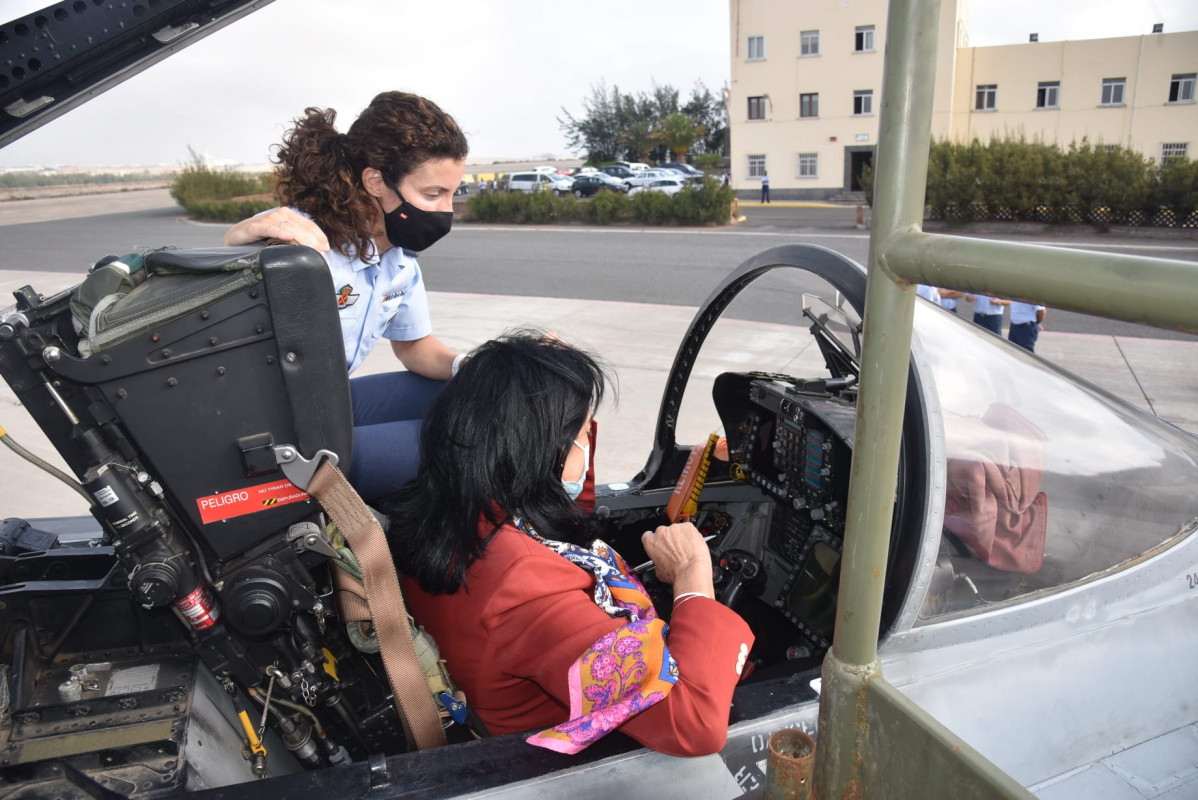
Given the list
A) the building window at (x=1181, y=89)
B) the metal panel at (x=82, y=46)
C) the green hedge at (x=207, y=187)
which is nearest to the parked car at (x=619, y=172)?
the green hedge at (x=207, y=187)

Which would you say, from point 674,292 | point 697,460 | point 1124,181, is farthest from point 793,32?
point 697,460

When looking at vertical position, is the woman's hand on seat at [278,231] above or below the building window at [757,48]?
below

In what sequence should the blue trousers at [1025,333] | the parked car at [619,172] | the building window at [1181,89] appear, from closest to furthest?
the blue trousers at [1025,333], the building window at [1181,89], the parked car at [619,172]

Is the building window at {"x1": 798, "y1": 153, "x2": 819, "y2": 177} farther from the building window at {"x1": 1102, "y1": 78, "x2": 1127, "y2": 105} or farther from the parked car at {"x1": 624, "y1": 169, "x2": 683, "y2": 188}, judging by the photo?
the building window at {"x1": 1102, "y1": 78, "x2": 1127, "y2": 105}

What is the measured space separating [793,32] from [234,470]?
32048 millimetres

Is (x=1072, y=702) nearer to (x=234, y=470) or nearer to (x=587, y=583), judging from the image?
(x=587, y=583)

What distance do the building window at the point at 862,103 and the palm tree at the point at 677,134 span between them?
630 inches

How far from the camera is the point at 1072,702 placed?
1.53 m

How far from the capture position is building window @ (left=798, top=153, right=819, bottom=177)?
101 ft

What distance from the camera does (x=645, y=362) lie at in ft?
23.4

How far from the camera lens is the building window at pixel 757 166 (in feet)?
104

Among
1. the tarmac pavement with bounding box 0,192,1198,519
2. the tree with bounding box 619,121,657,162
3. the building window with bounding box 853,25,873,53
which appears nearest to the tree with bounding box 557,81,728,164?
the tree with bounding box 619,121,657,162

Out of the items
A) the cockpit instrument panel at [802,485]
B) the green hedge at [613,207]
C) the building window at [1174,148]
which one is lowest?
the building window at [1174,148]

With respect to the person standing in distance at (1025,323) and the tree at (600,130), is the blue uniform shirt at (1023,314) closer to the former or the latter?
the person standing in distance at (1025,323)
